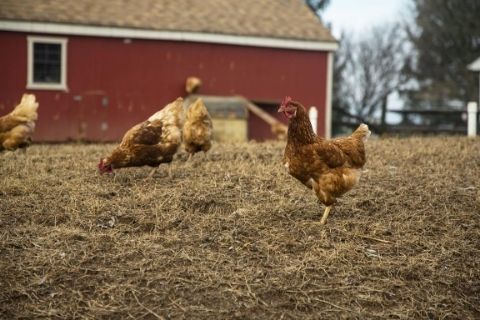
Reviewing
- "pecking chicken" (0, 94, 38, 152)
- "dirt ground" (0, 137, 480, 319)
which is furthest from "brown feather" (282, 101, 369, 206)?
"pecking chicken" (0, 94, 38, 152)

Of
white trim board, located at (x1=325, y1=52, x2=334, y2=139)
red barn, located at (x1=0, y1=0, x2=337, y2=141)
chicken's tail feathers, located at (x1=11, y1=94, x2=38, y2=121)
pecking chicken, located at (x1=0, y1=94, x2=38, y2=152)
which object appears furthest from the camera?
white trim board, located at (x1=325, y1=52, x2=334, y2=139)

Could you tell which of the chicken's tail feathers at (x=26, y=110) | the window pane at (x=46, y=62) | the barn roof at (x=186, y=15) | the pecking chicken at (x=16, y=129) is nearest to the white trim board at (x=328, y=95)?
the barn roof at (x=186, y=15)

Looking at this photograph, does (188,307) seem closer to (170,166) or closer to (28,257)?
(28,257)

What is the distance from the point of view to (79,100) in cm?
1861

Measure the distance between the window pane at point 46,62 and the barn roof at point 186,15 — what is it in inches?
31.8

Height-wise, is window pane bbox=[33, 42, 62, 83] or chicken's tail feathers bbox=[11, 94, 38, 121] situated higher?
window pane bbox=[33, 42, 62, 83]

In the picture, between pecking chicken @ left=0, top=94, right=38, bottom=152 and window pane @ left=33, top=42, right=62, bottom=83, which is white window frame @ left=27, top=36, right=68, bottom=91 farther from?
pecking chicken @ left=0, top=94, right=38, bottom=152

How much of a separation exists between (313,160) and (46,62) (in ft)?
46.5

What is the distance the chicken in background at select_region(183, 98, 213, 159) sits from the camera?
388 inches

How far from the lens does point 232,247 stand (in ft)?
18.6

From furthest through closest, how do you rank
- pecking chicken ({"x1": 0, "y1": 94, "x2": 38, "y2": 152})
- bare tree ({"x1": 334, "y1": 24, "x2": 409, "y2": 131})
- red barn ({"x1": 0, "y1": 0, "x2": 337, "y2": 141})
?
bare tree ({"x1": 334, "y1": 24, "x2": 409, "y2": 131}) → red barn ({"x1": 0, "y1": 0, "x2": 337, "y2": 141}) → pecking chicken ({"x1": 0, "y1": 94, "x2": 38, "y2": 152})

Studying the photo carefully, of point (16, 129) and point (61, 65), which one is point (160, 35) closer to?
point (61, 65)

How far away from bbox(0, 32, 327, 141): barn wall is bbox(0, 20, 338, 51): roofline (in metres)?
Answer: 0.17

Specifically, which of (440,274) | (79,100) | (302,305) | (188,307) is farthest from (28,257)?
(79,100)
